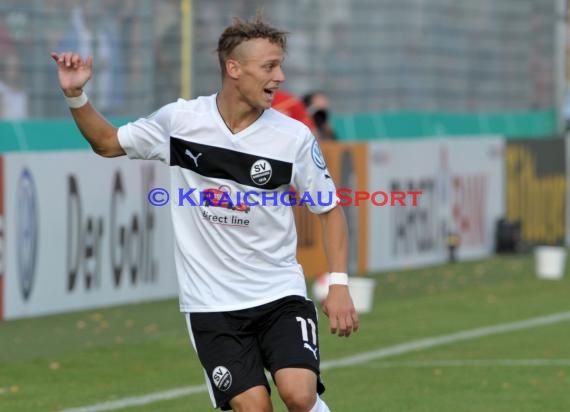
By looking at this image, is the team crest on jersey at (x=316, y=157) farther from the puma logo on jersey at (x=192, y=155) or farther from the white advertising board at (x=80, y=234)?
the white advertising board at (x=80, y=234)

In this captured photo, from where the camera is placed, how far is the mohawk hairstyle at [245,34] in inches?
288

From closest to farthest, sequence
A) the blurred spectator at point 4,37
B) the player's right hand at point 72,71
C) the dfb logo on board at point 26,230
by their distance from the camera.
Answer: the player's right hand at point 72,71
the dfb logo on board at point 26,230
the blurred spectator at point 4,37

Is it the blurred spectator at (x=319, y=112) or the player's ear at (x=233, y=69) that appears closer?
the player's ear at (x=233, y=69)

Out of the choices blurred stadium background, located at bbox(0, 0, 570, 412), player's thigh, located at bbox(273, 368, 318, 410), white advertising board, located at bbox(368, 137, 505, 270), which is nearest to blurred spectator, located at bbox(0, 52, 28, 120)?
blurred stadium background, located at bbox(0, 0, 570, 412)

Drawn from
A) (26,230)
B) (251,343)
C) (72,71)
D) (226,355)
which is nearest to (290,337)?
(251,343)

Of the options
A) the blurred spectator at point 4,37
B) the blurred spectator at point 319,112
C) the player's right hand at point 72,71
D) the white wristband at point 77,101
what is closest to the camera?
the player's right hand at point 72,71

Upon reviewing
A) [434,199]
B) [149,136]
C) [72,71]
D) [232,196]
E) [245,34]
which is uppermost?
[245,34]

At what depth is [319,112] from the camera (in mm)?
18938

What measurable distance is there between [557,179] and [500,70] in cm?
359

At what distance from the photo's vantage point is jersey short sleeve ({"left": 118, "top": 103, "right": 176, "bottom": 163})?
738 centimetres

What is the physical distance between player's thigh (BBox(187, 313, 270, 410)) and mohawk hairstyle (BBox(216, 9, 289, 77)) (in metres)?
1.04

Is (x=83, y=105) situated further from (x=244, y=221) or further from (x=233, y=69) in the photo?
(x=244, y=221)

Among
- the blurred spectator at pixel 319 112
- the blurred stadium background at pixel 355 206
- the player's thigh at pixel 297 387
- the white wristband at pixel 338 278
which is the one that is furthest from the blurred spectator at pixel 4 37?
the player's thigh at pixel 297 387

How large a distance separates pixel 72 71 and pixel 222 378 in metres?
1.37
